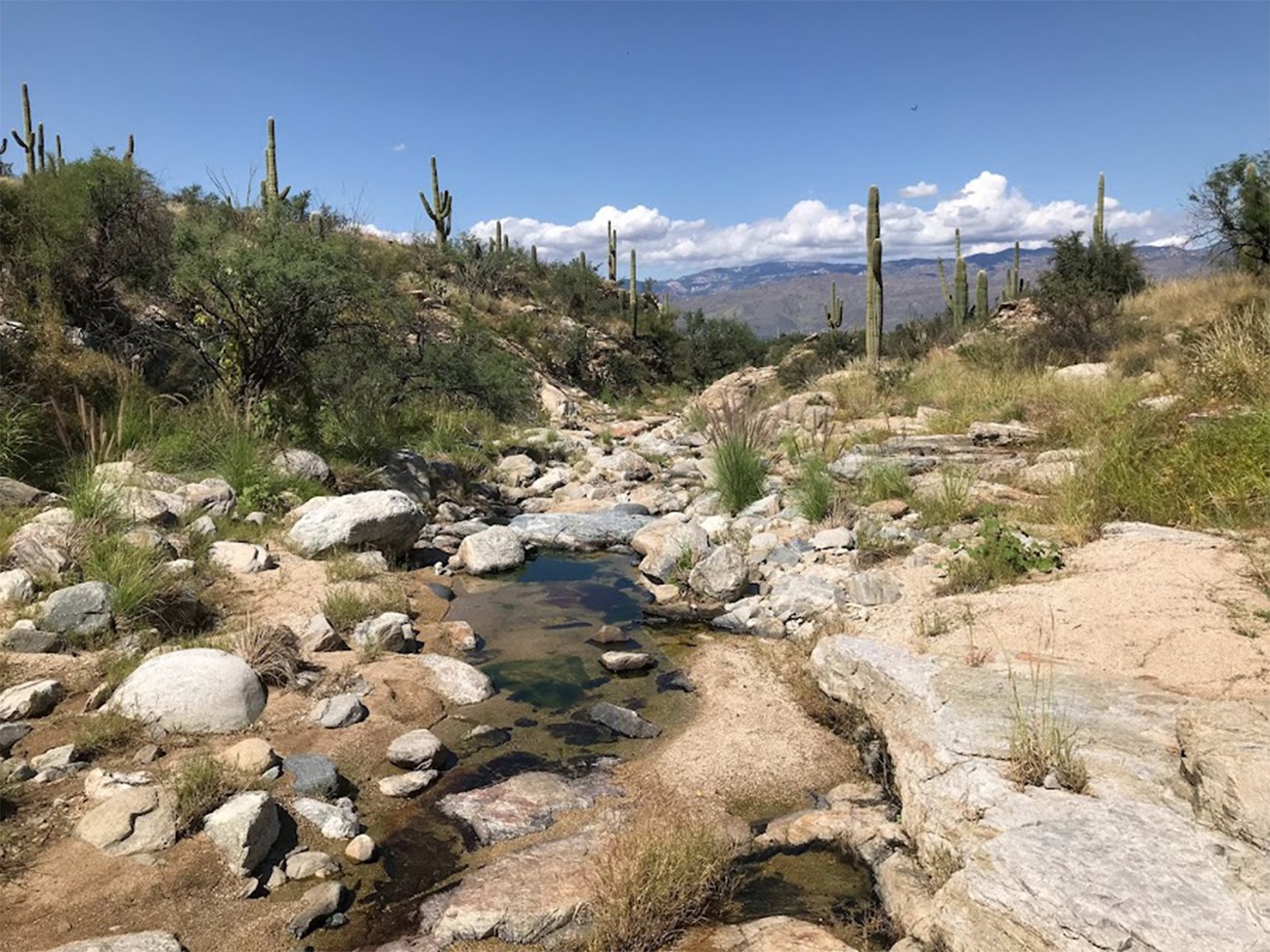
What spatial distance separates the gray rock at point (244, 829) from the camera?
3250 millimetres

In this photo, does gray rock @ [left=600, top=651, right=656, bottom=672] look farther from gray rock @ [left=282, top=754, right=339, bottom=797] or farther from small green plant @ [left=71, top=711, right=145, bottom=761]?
small green plant @ [left=71, top=711, right=145, bottom=761]

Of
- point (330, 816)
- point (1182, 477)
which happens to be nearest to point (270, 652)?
point (330, 816)

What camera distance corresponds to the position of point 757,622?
6.25 metres

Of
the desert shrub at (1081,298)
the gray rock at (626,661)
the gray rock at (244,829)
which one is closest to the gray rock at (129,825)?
the gray rock at (244,829)

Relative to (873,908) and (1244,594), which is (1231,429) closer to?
(1244,594)

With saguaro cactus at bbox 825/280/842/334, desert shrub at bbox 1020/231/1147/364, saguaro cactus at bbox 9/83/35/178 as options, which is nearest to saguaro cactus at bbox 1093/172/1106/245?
desert shrub at bbox 1020/231/1147/364

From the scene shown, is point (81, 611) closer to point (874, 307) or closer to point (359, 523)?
point (359, 523)

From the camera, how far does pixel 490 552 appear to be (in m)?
8.12

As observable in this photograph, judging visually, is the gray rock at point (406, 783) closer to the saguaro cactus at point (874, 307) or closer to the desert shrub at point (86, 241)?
the desert shrub at point (86, 241)

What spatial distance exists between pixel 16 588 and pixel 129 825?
2822 millimetres

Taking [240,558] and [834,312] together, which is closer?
[240,558]

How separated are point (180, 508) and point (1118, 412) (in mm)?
9061

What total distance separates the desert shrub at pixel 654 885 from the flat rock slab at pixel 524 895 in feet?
0.37

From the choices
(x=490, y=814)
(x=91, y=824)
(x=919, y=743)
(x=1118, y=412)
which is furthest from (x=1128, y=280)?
(x=91, y=824)
